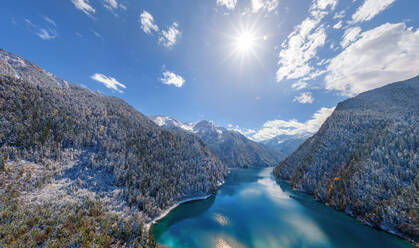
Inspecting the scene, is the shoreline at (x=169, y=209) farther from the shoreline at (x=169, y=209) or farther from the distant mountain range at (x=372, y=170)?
the distant mountain range at (x=372, y=170)

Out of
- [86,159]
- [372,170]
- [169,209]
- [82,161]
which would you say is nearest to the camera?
[372,170]

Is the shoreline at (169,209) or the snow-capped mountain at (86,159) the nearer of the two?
the snow-capped mountain at (86,159)

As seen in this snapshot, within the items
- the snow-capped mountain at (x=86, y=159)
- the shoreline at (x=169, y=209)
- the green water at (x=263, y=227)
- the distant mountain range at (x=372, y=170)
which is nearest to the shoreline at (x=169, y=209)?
the shoreline at (x=169, y=209)

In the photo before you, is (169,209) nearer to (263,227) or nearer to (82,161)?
(263,227)

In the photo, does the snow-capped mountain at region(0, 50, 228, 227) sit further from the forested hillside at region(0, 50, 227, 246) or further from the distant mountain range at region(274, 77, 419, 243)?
the distant mountain range at region(274, 77, 419, 243)

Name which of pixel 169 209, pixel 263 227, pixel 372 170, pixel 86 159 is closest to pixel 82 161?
pixel 86 159

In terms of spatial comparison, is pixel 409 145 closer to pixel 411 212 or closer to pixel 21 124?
pixel 411 212
